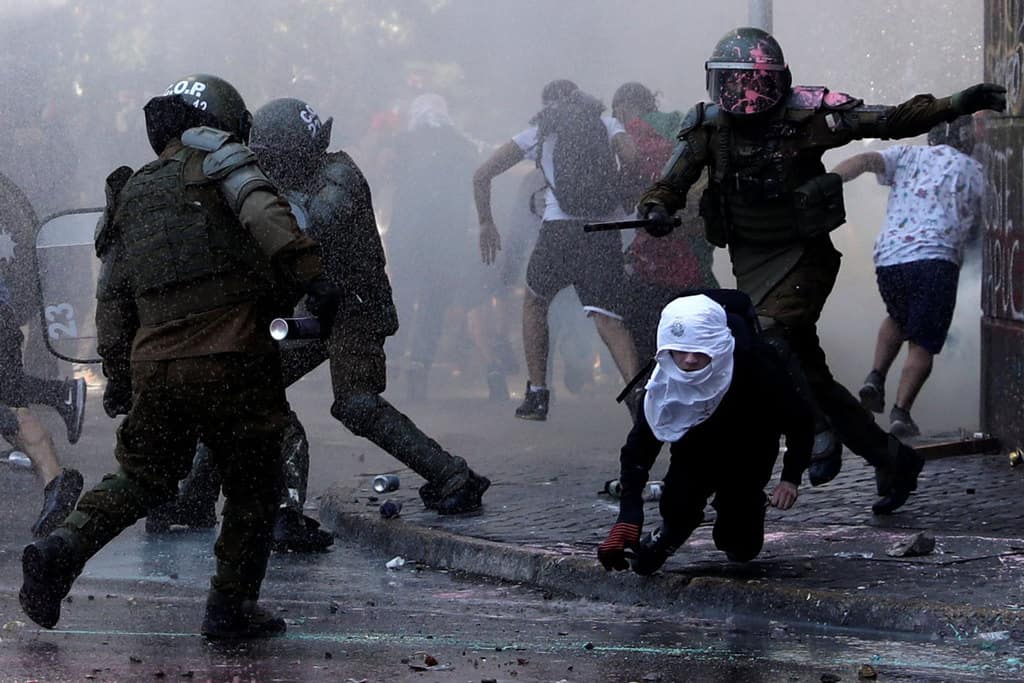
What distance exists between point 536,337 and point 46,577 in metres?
4.97

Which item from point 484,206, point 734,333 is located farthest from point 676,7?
point 734,333

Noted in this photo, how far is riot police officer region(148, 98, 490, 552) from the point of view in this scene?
710 cm

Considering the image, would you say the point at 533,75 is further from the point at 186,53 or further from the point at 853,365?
the point at 853,365

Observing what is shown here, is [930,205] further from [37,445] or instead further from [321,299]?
[321,299]

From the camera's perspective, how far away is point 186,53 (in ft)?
67.1

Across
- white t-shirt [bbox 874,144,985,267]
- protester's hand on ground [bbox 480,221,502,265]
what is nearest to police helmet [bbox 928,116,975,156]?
white t-shirt [bbox 874,144,985,267]

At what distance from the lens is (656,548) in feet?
19.9

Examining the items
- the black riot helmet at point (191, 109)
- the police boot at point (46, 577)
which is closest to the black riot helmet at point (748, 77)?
the black riot helmet at point (191, 109)

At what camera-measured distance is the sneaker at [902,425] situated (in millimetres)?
9602

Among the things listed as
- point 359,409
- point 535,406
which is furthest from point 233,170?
point 535,406

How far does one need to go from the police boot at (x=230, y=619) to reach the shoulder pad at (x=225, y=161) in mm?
1167

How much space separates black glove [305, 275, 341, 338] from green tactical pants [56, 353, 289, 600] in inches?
10.6

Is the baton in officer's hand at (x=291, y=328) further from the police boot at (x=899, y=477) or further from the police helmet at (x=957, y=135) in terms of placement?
Result: the police helmet at (x=957, y=135)

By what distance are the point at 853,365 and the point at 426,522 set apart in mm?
6787
